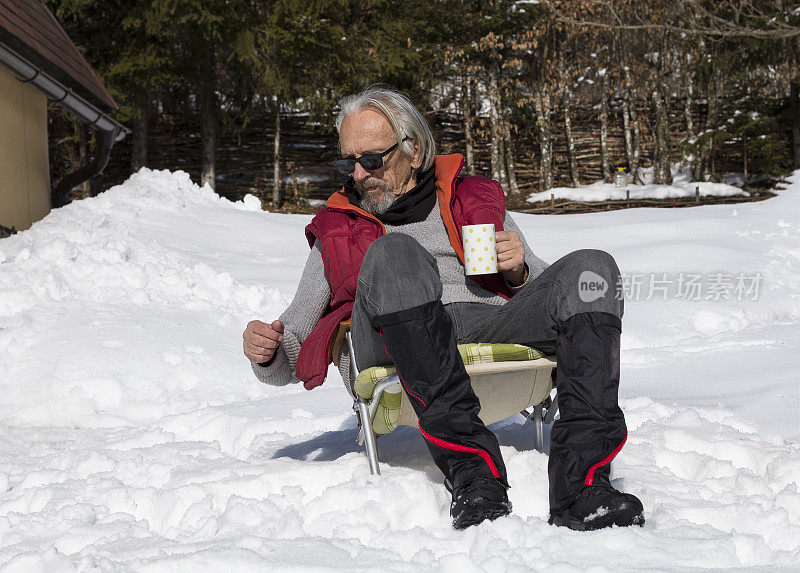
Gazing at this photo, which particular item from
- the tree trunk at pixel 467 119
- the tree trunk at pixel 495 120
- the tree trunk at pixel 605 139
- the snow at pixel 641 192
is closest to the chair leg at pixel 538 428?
the snow at pixel 641 192

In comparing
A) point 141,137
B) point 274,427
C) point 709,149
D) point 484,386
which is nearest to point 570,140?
point 709,149

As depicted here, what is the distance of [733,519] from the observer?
2227 millimetres

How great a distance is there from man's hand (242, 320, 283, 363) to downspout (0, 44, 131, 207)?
6.10m

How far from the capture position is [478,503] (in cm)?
218

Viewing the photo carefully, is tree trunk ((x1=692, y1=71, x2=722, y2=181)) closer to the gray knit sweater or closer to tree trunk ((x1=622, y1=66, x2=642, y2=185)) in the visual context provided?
tree trunk ((x1=622, y1=66, x2=642, y2=185))

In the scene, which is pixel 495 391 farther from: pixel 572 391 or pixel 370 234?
pixel 370 234

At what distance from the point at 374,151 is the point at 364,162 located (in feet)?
0.23

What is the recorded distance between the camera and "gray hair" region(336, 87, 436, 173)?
9.66 feet

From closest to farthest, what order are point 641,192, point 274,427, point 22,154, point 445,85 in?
1. point 274,427
2. point 22,154
3. point 641,192
4. point 445,85

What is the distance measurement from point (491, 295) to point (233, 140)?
15.5m

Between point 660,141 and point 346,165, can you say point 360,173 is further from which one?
point 660,141

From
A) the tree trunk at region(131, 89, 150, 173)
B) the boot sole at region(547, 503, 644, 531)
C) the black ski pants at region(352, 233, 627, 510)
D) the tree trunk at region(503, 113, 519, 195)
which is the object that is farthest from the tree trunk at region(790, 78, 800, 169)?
the boot sole at region(547, 503, 644, 531)

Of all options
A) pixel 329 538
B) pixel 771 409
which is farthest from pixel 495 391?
pixel 771 409

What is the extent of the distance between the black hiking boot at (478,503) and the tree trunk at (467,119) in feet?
54.5
